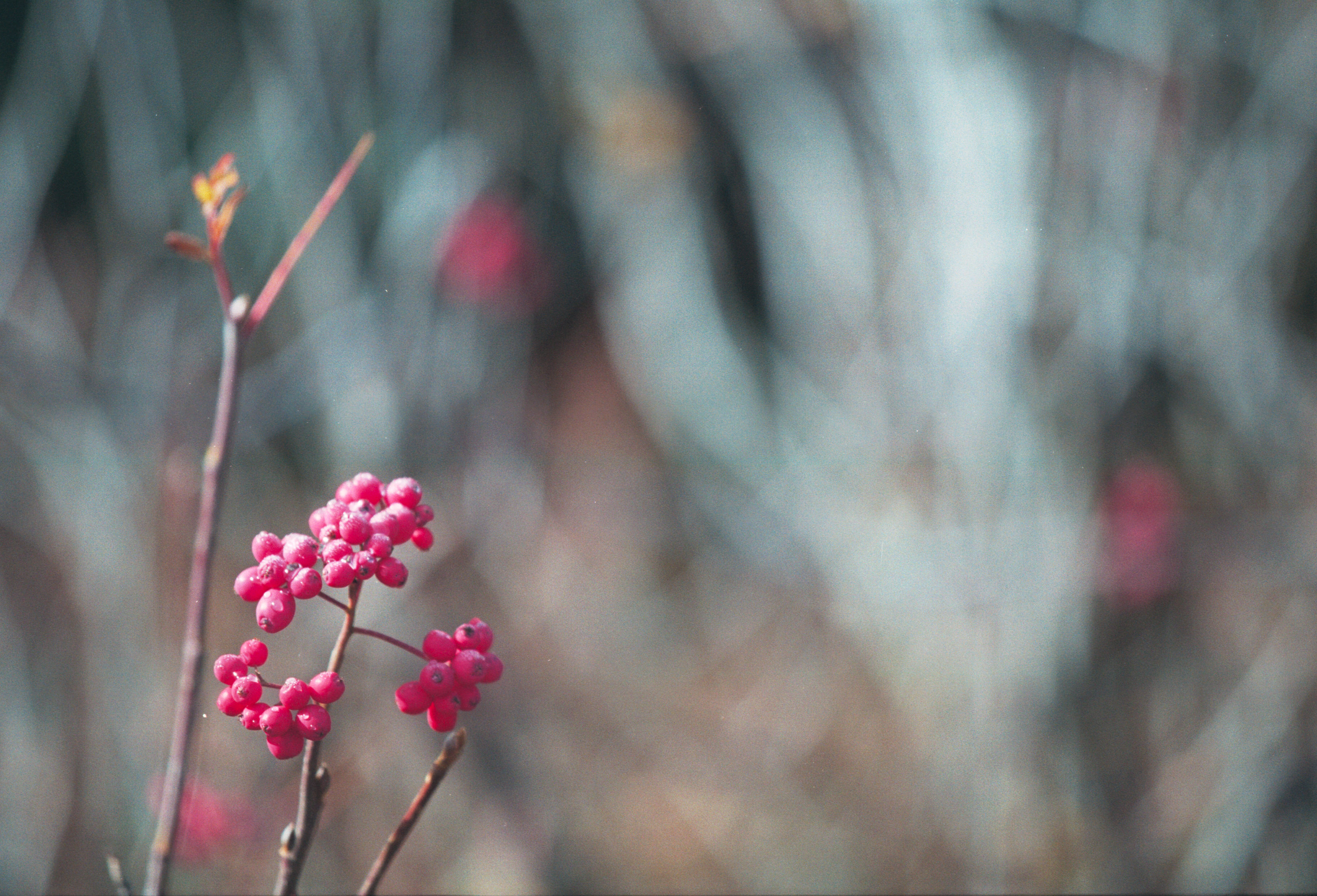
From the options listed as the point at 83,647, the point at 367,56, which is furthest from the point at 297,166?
the point at 83,647

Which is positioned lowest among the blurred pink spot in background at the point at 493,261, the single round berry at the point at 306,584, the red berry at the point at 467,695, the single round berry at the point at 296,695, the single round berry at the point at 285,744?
the blurred pink spot in background at the point at 493,261

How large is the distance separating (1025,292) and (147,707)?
1868 millimetres

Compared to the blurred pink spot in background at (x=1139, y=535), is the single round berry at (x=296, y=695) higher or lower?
higher

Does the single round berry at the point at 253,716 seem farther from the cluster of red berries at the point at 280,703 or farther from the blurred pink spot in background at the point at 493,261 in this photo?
the blurred pink spot in background at the point at 493,261

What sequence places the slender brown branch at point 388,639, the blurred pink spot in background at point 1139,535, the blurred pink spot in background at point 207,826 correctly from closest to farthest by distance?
the slender brown branch at point 388,639, the blurred pink spot in background at point 207,826, the blurred pink spot in background at point 1139,535

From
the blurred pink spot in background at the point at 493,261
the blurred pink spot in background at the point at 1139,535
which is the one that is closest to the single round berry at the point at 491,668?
the blurred pink spot in background at the point at 493,261

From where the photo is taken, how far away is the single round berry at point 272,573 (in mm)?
314

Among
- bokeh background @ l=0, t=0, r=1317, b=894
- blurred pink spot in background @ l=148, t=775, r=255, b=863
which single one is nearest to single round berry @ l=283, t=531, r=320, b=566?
blurred pink spot in background @ l=148, t=775, r=255, b=863

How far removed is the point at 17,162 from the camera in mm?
1601

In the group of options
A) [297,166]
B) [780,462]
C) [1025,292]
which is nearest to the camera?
[1025,292]

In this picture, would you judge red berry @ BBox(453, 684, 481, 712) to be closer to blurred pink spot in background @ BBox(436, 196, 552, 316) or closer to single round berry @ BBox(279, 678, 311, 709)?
single round berry @ BBox(279, 678, 311, 709)

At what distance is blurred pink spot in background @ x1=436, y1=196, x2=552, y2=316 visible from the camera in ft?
5.62

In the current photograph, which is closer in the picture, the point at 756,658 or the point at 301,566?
the point at 301,566

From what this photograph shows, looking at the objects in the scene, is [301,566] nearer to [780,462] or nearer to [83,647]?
[780,462]
